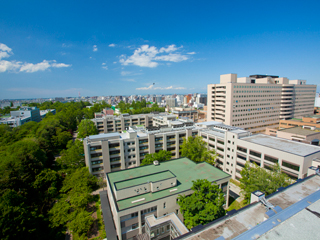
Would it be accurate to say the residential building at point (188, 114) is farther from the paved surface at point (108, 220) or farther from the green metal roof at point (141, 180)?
the green metal roof at point (141, 180)

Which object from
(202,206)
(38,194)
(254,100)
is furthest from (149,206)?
(254,100)

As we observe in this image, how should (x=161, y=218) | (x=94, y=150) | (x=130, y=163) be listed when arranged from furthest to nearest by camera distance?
(x=130, y=163) < (x=94, y=150) < (x=161, y=218)

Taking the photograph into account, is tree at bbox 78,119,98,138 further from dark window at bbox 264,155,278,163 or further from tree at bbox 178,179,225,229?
dark window at bbox 264,155,278,163

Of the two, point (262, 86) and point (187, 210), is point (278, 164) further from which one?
point (262, 86)

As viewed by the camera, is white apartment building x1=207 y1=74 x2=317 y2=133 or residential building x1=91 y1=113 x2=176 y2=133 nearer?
white apartment building x1=207 y1=74 x2=317 y2=133

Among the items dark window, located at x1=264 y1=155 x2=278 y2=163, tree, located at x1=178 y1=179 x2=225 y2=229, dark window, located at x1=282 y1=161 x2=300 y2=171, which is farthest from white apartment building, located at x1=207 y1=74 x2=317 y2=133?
tree, located at x1=178 y1=179 x2=225 y2=229

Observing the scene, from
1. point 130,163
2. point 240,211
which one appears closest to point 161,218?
point 240,211

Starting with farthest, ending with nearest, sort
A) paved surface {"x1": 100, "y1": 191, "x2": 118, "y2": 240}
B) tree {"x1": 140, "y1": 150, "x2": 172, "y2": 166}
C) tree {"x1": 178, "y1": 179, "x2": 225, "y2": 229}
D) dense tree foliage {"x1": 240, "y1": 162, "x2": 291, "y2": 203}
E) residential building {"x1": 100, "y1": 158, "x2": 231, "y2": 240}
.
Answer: tree {"x1": 140, "y1": 150, "x2": 172, "y2": 166} → dense tree foliage {"x1": 240, "y1": 162, "x2": 291, "y2": 203} → paved surface {"x1": 100, "y1": 191, "x2": 118, "y2": 240} → residential building {"x1": 100, "y1": 158, "x2": 231, "y2": 240} → tree {"x1": 178, "y1": 179, "x2": 225, "y2": 229}
